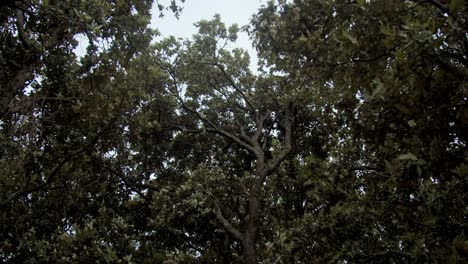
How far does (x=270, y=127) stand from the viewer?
18.2m

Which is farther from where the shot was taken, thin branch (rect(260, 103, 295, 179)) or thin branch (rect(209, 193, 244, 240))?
thin branch (rect(260, 103, 295, 179))

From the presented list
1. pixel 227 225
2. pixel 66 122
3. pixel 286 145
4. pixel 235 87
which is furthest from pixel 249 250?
pixel 235 87

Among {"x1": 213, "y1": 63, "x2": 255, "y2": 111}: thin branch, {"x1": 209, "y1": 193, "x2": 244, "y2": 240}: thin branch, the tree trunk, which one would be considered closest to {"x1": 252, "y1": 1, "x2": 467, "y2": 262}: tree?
the tree trunk

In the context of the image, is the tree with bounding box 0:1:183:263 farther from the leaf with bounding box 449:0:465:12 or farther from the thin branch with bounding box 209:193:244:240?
the leaf with bounding box 449:0:465:12

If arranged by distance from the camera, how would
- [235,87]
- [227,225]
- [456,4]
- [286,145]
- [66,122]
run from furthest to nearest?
1. [235,87]
2. [286,145]
3. [227,225]
4. [66,122]
5. [456,4]

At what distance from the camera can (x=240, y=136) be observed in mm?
18094

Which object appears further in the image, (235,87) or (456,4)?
(235,87)

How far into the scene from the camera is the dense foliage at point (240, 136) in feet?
20.8

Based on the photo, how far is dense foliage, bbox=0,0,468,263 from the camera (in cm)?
635

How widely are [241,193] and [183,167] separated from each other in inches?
175

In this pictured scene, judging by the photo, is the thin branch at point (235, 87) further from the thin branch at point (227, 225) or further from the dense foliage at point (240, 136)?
the thin branch at point (227, 225)

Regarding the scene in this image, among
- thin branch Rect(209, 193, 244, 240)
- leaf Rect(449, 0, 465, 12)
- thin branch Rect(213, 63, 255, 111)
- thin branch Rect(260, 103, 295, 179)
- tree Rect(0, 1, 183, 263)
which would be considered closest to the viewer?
leaf Rect(449, 0, 465, 12)

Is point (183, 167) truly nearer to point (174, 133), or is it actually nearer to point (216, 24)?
point (174, 133)

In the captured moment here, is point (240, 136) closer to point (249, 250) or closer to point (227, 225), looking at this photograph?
point (227, 225)
